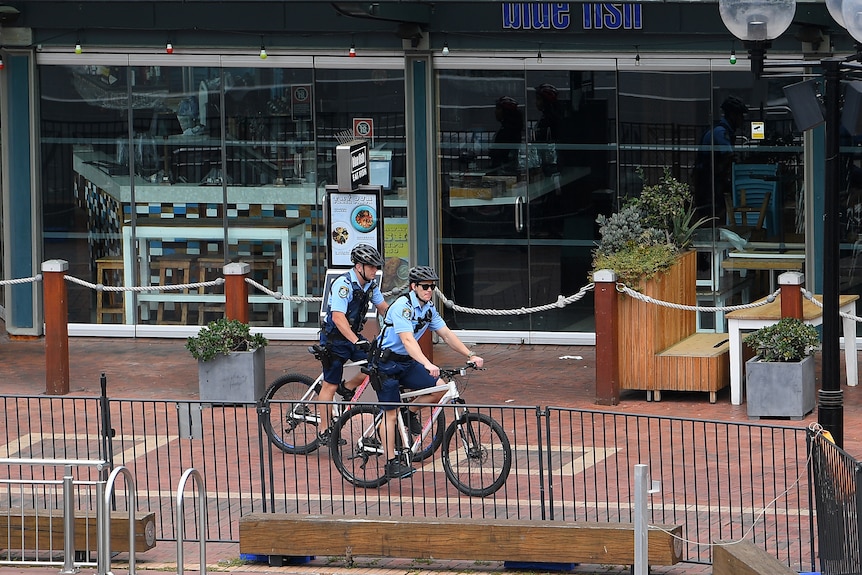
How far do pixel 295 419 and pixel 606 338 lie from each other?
134 inches

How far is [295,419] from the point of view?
12.9 metres

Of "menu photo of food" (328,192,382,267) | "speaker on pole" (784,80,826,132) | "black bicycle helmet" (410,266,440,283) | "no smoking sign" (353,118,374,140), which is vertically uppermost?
"no smoking sign" (353,118,374,140)

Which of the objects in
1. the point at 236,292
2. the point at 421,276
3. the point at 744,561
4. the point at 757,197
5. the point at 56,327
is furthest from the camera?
the point at 757,197

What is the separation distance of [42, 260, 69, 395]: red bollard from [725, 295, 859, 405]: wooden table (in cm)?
642

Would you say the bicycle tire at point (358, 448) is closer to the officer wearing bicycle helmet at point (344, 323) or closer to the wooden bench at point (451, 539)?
the officer wearing bicycle helmet at point (344, 323)

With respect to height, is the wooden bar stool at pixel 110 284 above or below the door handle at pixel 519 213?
below

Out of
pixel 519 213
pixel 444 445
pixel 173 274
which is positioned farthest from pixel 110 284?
pixel 444 445

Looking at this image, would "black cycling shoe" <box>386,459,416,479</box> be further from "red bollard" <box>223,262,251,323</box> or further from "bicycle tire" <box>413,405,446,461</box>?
"red bollard" <box>223,262,251,323</box>

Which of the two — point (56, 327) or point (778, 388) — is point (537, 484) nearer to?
point (778, 388)

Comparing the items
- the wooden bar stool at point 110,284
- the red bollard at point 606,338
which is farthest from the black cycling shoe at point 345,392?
the wooden bar stool at point 110,284

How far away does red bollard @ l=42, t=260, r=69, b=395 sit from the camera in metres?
15.8

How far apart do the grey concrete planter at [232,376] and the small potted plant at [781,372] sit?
456cm

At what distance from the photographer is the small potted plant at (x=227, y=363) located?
Result: 15141 mm

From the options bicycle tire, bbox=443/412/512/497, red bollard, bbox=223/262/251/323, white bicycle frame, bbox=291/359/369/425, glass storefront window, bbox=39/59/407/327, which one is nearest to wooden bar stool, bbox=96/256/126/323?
glass storefront window, bbox=39/59/407/327
